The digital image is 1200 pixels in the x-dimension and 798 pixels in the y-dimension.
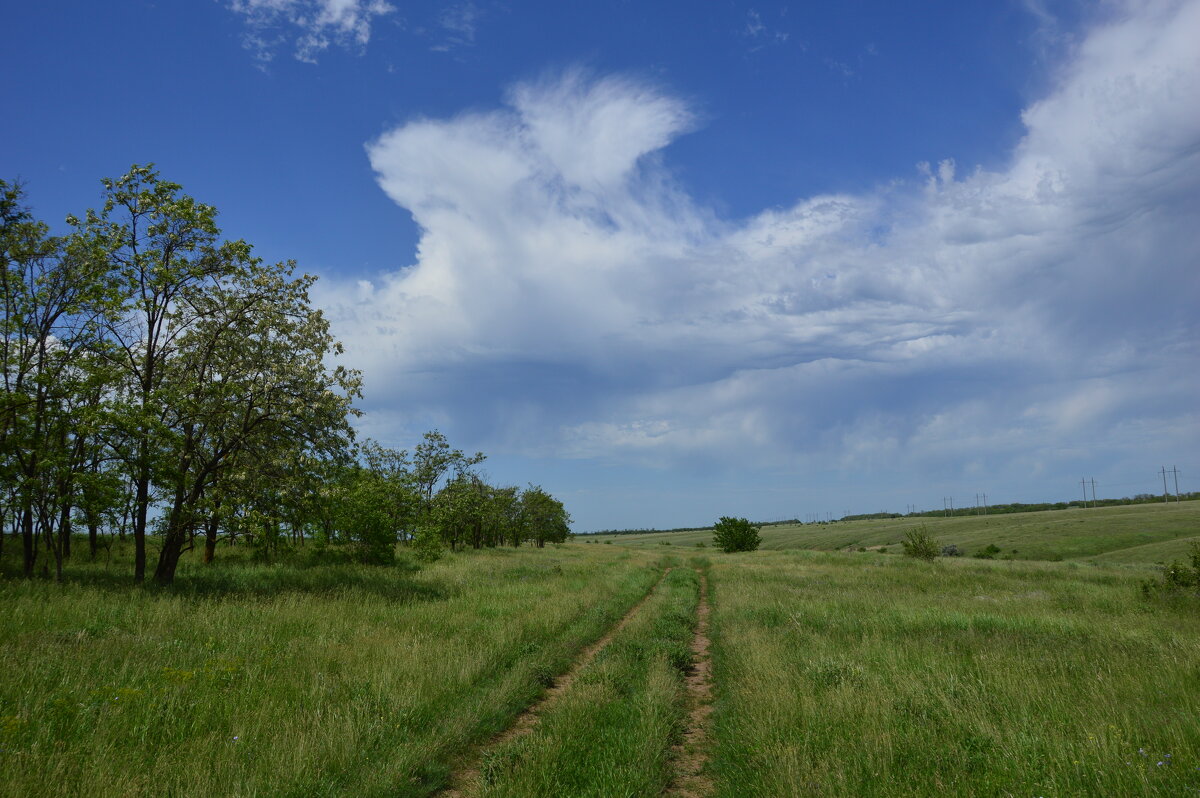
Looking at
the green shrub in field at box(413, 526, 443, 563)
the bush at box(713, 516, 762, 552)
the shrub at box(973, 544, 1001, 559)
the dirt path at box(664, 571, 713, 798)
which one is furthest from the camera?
the bush at box(713, 516, 762, 552)

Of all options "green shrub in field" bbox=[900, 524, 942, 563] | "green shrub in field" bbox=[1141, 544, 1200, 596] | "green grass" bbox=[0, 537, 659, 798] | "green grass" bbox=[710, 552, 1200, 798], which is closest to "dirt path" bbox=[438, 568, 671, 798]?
"green grass" bbox=[0, 537, 659, 798]

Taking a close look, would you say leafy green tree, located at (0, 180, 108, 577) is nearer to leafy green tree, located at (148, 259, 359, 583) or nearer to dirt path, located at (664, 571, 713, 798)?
leafy green tree, located at (148, 259, 359, 583)

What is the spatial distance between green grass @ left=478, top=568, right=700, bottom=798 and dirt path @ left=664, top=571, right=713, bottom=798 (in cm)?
16

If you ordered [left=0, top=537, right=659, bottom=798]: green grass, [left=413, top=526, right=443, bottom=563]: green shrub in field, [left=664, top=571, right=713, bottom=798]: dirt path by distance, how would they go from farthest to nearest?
[left=413, top=526, right=443, bottom=563]: green shrub in field
[left=664, top=571, right=713, bottom=798]: dirt path
[left=0, top=537, right=659, bottom=798]: green grass

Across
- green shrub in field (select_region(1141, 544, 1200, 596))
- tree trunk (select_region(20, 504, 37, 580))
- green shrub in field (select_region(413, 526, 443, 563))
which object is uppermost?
tree trunk (select_region(20, 504, 37, 580))

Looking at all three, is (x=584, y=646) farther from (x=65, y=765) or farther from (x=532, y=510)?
(x=532, y=510)

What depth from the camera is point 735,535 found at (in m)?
84.8

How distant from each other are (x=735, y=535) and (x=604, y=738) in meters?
82.3

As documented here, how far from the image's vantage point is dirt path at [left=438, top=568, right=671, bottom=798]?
6.00m

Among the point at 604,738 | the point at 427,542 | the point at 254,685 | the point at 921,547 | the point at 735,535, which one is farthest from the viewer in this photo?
the point at 735,535

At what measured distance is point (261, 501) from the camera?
18.5 meters

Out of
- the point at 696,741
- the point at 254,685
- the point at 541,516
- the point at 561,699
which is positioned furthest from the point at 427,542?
the point at 541,516

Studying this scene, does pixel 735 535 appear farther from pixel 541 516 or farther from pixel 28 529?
pixel 28 529

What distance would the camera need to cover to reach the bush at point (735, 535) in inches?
3324
